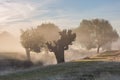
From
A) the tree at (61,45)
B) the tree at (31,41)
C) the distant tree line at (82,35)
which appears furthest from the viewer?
A: the distant tree line at (82,35)

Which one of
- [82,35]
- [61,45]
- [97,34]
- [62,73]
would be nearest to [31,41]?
[97,34]

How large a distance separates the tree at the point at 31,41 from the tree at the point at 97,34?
30311 mm

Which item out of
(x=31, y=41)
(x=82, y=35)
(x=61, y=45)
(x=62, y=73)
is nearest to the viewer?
(x=62, y=73)

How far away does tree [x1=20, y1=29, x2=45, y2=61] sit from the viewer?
126750mm

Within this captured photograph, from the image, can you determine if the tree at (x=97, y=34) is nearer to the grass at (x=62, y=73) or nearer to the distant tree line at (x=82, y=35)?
the distant tree line at (x=82, y=35)

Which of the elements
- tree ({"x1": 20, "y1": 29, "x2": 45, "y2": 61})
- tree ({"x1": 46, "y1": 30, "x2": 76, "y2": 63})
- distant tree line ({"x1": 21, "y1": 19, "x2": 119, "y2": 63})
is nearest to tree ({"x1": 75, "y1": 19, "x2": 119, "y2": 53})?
distant tree line ({"x1": 21, "y1": 19, "x2": 119, "y2": 63})

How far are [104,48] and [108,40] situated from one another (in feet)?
13.9

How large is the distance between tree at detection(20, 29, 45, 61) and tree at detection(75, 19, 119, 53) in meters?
30.3

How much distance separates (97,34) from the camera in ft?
504

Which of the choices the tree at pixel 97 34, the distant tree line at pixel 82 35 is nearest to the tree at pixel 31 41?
the distant tree line at pixel 82 35

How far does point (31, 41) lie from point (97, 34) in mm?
36127

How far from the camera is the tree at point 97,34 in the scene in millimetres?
153163

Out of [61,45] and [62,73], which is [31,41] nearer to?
[61,45]

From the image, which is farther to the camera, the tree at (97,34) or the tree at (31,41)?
the tree at (97,34)
